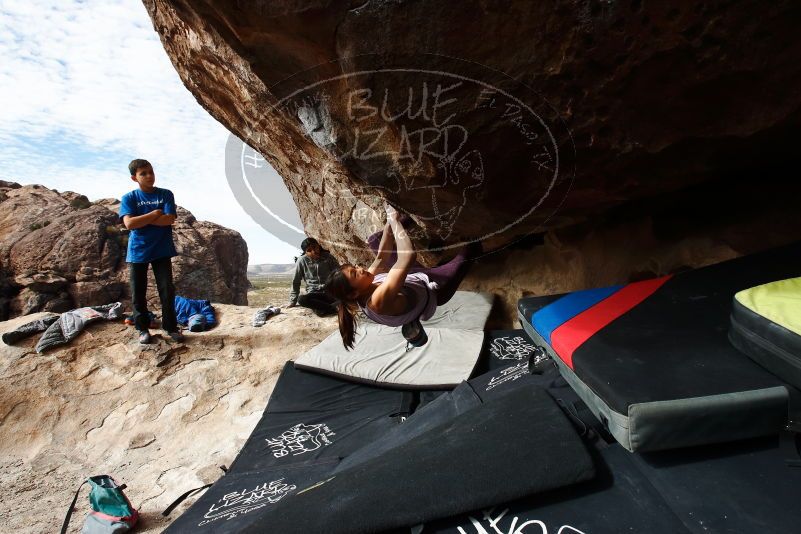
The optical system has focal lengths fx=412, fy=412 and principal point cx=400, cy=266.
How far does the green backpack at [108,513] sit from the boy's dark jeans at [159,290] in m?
1.73

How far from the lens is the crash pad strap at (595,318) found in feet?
5.43

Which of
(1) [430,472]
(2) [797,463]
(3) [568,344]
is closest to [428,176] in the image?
(3) [568,344]

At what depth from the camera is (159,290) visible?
3779mm

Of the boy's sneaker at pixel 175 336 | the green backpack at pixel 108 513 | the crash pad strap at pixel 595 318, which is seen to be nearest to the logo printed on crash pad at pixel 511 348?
the crash pad strap at pixel 595 318

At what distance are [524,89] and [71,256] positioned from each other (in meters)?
9.99

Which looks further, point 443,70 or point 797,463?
point 443,70

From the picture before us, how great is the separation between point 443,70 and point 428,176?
1.92ft

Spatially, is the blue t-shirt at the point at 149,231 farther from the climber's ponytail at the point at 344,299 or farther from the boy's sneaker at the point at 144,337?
the climber's ponytail at the point at 344,299

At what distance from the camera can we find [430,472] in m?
1.17

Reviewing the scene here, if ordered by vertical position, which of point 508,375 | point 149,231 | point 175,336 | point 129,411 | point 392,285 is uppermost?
point 149,231

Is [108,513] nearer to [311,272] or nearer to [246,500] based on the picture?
[246,500]

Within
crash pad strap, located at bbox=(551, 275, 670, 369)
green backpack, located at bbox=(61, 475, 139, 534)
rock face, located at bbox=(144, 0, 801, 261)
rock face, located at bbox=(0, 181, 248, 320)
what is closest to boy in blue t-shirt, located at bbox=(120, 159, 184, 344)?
rock face, located at bbox=(144, 0, 801, 261)

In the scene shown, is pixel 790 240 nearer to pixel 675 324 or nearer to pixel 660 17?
pixel 675 324

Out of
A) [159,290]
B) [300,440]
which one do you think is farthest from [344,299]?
[159,290]
